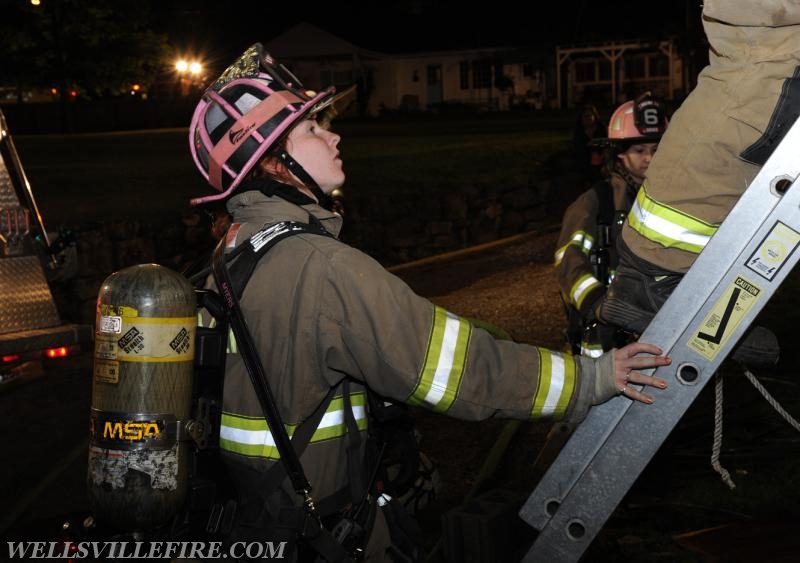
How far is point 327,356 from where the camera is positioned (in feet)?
7.92

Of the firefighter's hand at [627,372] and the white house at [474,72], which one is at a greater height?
the white house at [474,72]

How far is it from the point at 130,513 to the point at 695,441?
3605mm

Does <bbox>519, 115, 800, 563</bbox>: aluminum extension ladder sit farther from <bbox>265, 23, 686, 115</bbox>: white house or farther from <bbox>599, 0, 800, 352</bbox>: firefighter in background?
<bbox>265, 23, 686, 115</bbox>: white house

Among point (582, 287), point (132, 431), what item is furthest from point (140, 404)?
point (582, 287)

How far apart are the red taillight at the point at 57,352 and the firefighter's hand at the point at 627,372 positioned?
15.2 feet

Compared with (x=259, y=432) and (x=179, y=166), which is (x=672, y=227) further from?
(x=179, y=166)

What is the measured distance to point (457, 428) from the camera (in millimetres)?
5875

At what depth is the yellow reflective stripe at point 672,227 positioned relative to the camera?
2.31 m

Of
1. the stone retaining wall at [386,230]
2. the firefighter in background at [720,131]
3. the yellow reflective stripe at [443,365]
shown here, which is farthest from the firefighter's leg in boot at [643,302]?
the stone retaining wall at [386,230]

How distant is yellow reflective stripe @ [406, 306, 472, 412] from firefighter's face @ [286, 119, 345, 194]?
61 cm

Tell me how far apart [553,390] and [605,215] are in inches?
106

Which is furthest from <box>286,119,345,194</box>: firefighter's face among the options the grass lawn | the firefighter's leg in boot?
the grass lawn

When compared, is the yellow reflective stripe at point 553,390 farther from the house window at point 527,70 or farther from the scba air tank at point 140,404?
the house window at point 527,70

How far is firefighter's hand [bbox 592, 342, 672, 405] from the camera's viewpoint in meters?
2.29
